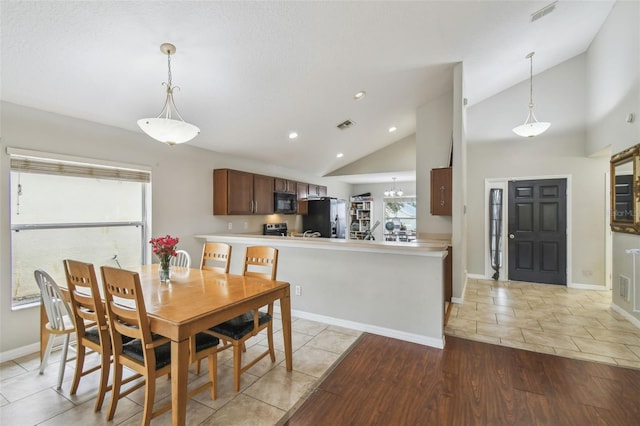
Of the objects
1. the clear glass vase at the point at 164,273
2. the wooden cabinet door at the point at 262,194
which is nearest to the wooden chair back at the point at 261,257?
the clear glass vase at the point at 164,273

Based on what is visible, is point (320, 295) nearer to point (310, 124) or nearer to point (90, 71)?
point (310, 124)

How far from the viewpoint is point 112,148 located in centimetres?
344

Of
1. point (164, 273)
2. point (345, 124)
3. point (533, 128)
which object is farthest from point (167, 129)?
point (533, 128)

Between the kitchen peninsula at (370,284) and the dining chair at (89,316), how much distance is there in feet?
6.58

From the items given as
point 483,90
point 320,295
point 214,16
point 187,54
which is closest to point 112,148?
point 187,54

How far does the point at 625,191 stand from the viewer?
396 centimetres

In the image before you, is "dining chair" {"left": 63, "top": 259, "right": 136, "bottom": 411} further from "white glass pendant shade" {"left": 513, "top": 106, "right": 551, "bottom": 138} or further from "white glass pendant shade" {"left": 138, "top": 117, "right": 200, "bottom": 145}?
"white glass pendant shade" {"left": 513, "top": 106, "right": 551, "bottom": 138}

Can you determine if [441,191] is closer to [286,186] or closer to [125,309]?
[286,186]

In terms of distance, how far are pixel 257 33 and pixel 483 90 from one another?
4.60m

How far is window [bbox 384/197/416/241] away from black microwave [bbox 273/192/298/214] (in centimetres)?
404

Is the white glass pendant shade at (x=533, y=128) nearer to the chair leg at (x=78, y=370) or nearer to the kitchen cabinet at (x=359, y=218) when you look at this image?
the kitchen cabinet at (x=359, y=218)

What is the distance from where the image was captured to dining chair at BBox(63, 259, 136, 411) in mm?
1976

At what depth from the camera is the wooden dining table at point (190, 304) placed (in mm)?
1686

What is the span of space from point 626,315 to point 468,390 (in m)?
3.24
